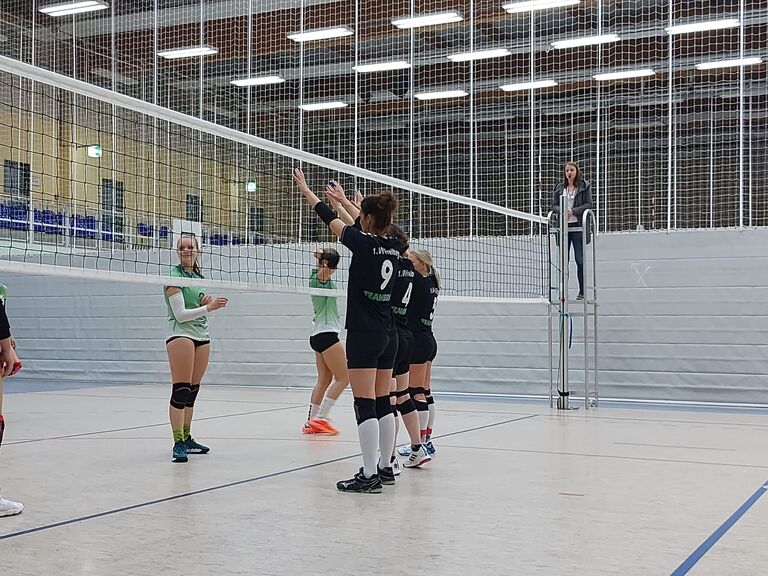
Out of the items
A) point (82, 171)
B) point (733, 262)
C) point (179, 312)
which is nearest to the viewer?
point (179, 312)

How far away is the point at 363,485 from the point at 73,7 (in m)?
13.0

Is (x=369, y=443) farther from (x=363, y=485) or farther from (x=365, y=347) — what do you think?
(x=365, y=347)

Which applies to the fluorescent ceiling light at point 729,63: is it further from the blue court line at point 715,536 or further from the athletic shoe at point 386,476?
the athletic shoe at point 386,476

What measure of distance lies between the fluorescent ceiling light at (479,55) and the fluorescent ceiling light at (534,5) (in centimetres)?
60

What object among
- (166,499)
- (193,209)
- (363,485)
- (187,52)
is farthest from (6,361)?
(187,52)

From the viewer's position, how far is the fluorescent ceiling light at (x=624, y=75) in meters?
11.7

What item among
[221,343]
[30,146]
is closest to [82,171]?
[30,146]

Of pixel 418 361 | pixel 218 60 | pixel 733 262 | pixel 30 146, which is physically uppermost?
pixel 218 60

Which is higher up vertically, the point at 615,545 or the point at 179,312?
the point at 179,312

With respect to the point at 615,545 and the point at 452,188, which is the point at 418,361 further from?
the point at 452,188

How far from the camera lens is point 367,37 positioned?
1345cm

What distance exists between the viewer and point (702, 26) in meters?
11.4

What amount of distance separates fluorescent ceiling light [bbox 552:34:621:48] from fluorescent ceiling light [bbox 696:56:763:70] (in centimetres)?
124

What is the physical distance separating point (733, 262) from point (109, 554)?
359 inches
